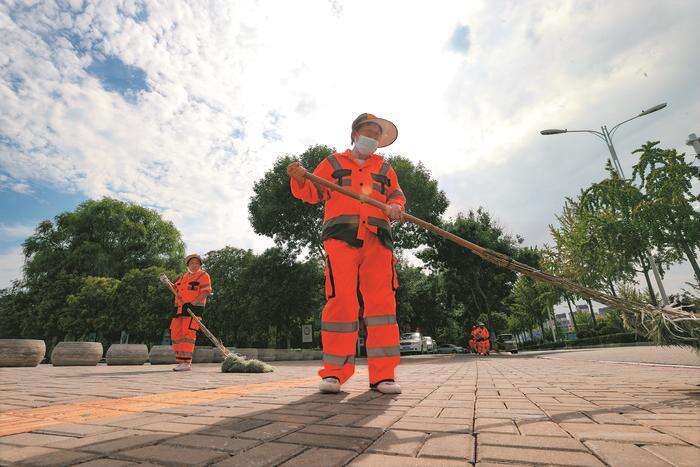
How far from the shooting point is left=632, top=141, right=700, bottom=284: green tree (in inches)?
476

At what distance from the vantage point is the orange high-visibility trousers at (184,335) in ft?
23.0

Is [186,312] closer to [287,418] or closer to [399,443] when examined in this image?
[287,418]

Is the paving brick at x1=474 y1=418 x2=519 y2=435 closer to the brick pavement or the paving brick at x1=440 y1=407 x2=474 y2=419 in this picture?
the brick pavement

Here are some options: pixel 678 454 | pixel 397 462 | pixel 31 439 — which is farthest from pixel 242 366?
pixel 678 454

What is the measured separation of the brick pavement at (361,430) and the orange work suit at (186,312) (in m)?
4.46

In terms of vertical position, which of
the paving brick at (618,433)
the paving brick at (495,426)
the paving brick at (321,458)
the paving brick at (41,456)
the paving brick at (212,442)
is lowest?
the paving brick at (618,433)

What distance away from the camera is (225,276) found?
32469 mm

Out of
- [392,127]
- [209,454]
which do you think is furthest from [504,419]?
[392,127]

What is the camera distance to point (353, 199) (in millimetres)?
3439

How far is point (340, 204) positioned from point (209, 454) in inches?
95.4

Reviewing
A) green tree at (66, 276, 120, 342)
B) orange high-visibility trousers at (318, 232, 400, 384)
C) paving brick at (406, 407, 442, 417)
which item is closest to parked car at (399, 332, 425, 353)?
green tree at (66, 276, 120, 342)

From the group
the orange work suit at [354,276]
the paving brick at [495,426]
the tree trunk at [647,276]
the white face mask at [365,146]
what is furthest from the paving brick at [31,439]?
the tree trunk at [647,276]

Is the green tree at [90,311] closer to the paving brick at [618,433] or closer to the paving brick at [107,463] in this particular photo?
the paving brick at [107,463]

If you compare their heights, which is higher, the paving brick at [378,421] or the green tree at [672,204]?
the green tree at [672,204]
